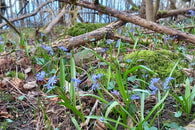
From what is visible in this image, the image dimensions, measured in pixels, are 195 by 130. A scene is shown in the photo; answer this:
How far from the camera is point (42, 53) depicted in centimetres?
265

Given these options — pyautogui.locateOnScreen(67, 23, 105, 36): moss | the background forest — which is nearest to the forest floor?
the background forest

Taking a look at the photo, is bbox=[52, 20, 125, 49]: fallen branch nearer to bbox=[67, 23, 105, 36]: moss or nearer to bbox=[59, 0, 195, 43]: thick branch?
bbox=[59, 0, 195, 43]: thick branch

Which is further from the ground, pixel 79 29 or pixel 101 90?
pixel 79 29

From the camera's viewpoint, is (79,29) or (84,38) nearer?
(84,38)

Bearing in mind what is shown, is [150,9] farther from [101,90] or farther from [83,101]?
[83,101]

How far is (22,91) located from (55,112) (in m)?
0.50

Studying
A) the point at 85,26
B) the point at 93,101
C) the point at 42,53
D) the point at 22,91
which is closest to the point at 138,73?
the point at 93,101

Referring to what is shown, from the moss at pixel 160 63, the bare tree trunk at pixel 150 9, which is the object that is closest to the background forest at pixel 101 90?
the moss at pixel 160 63

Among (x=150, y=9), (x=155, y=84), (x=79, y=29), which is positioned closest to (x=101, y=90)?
(x=155, y=84)

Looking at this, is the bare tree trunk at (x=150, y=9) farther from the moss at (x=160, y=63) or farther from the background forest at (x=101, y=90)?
the moss at (x=160, y=63)

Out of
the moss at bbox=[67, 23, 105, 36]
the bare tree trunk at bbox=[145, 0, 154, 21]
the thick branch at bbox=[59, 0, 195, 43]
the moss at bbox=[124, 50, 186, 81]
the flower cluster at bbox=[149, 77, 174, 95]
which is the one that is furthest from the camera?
the moss at bbox=[67, 23, 105, 36]

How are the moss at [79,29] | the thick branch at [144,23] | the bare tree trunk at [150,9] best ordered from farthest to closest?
the moss at [79,29] → the bare tree trunk at [150,9] → the thick branch at [144,23]

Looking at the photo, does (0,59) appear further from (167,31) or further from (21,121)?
(167,31)

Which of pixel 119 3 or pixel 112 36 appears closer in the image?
pixel 112 36
